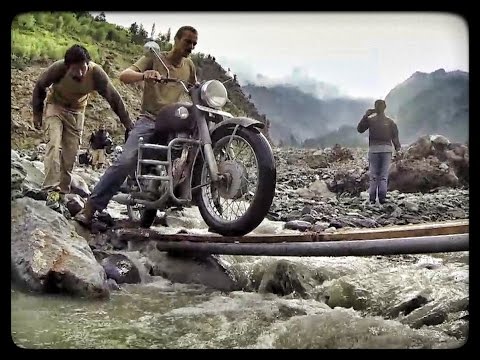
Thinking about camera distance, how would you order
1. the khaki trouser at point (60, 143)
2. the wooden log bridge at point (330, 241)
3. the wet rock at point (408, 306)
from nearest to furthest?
the wooden log bridge at point (330, 241), the wet rock at point (408, 306), the khaki trouser at point (60, 143)

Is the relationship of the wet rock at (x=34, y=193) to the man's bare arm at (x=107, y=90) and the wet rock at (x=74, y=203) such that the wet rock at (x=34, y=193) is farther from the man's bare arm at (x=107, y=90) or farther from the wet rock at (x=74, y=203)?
the man's bare arm at (x=107, y=90)

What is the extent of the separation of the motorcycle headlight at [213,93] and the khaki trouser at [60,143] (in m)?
0.39

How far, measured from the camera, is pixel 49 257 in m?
1.98

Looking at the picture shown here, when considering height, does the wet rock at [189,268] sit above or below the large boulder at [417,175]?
below

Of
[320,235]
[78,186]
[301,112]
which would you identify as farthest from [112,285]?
[301,112]

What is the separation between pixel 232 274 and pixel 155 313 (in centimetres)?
29

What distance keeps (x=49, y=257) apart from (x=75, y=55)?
0.61 metres

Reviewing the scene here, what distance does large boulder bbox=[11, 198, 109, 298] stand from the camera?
195cm

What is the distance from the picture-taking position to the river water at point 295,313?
1.88 m

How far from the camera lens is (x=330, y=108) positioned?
2018mm

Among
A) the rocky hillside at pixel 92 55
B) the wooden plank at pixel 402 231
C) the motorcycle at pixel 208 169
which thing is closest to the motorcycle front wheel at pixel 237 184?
the motorcycle at pixel 208 169

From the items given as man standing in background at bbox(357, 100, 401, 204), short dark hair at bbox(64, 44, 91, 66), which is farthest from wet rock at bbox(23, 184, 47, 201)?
man standing in background at bbox(357, 100, 401, 204)
